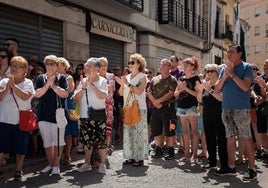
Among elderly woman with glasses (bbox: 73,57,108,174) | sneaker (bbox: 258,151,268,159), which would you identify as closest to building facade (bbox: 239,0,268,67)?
sneaker (bbox: 258,151,268,159)

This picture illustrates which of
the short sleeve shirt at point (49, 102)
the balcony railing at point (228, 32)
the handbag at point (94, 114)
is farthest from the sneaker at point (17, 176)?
the balcony railing at point (228, 32)

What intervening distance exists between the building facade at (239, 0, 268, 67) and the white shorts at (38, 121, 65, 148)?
5239 centimetres

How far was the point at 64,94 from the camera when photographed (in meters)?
6.51

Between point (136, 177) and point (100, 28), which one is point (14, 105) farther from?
point (100, 28)

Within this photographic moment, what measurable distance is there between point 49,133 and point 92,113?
0.73 m

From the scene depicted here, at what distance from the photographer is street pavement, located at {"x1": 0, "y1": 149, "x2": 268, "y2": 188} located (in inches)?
233

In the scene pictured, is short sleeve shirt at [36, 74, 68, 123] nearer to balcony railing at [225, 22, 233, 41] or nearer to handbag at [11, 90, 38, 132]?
handbag at [11, 90, 38, 132]

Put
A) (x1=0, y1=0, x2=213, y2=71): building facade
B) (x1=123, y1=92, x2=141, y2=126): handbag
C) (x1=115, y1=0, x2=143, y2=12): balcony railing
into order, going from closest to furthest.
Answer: (x1=123, y1=92, x2=141, y2=126): handbag → (x1=0, y1=0, x2=213, y2=71): building facade → (x1=115, y1=0, x2=143, y2=12): balcony railing

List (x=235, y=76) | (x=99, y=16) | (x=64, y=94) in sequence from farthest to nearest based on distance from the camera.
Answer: (x=99, y=16), (x=64, y=94), (x=235, y=76)

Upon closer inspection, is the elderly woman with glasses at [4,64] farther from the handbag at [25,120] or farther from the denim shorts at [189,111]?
the denim shorts at [189,111]

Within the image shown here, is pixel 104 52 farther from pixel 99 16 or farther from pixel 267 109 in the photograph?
pixel 267 109

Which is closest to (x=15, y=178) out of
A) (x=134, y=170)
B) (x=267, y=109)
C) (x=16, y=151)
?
(x=16, y=151)

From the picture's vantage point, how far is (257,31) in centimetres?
5872

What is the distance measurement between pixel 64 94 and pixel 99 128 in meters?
0.79
